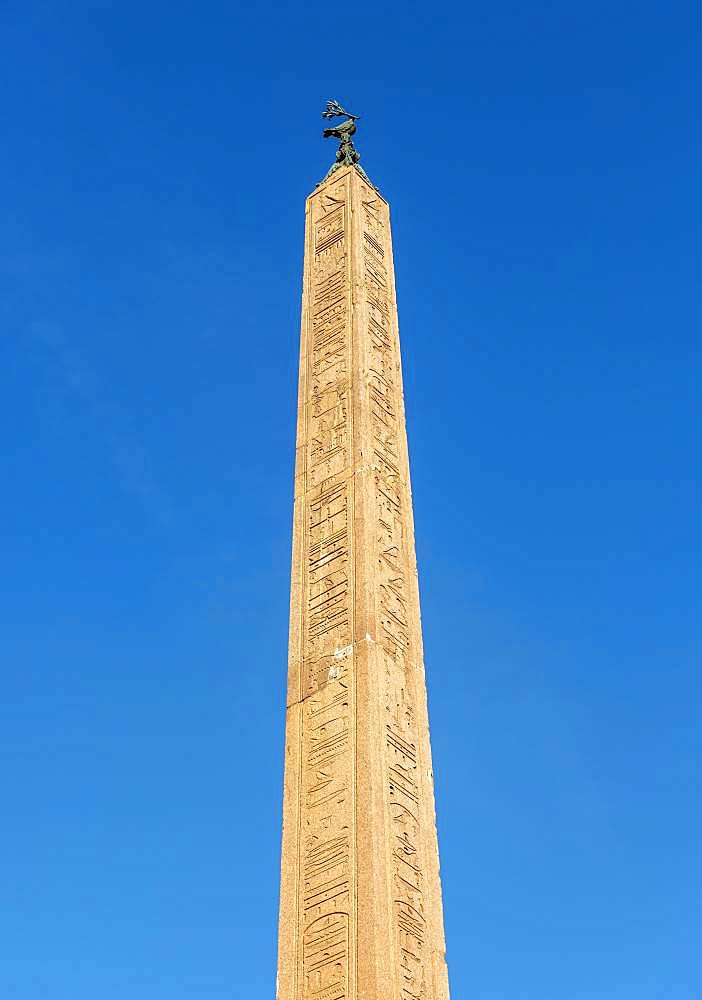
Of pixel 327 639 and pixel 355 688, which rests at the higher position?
pixel 327 639

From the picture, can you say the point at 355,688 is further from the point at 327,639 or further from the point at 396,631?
the point at 396,631

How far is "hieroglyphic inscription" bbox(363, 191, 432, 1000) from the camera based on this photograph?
7.38 metres

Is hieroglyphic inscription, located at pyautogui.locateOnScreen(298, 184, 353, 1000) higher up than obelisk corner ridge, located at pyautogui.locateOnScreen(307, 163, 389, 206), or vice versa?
obelisk corner ridge, located at pyautogui.locateOnScreen(307, 163, 389, 206)

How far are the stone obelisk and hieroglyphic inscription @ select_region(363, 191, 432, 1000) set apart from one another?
12 millimetres

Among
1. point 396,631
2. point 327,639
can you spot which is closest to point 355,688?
point 327,639

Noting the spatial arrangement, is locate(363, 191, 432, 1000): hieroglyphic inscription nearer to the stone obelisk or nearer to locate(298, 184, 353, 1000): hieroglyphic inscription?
the stone obelisk

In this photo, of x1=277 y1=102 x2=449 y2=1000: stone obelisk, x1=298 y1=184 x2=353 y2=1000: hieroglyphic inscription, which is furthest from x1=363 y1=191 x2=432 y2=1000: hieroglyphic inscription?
x1=298 y1=184 x2=353 y2=1000: hieroglyphic inscription

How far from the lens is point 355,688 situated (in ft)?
26.7

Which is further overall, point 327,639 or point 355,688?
point 327,639

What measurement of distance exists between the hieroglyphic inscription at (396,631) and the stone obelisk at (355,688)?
0.01 metres

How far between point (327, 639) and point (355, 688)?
52cm

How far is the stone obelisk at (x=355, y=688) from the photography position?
7.30 m

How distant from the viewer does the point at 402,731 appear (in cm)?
817

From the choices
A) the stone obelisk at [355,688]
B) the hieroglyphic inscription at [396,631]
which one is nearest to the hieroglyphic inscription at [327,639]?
the stone obelisk at [355,688]
